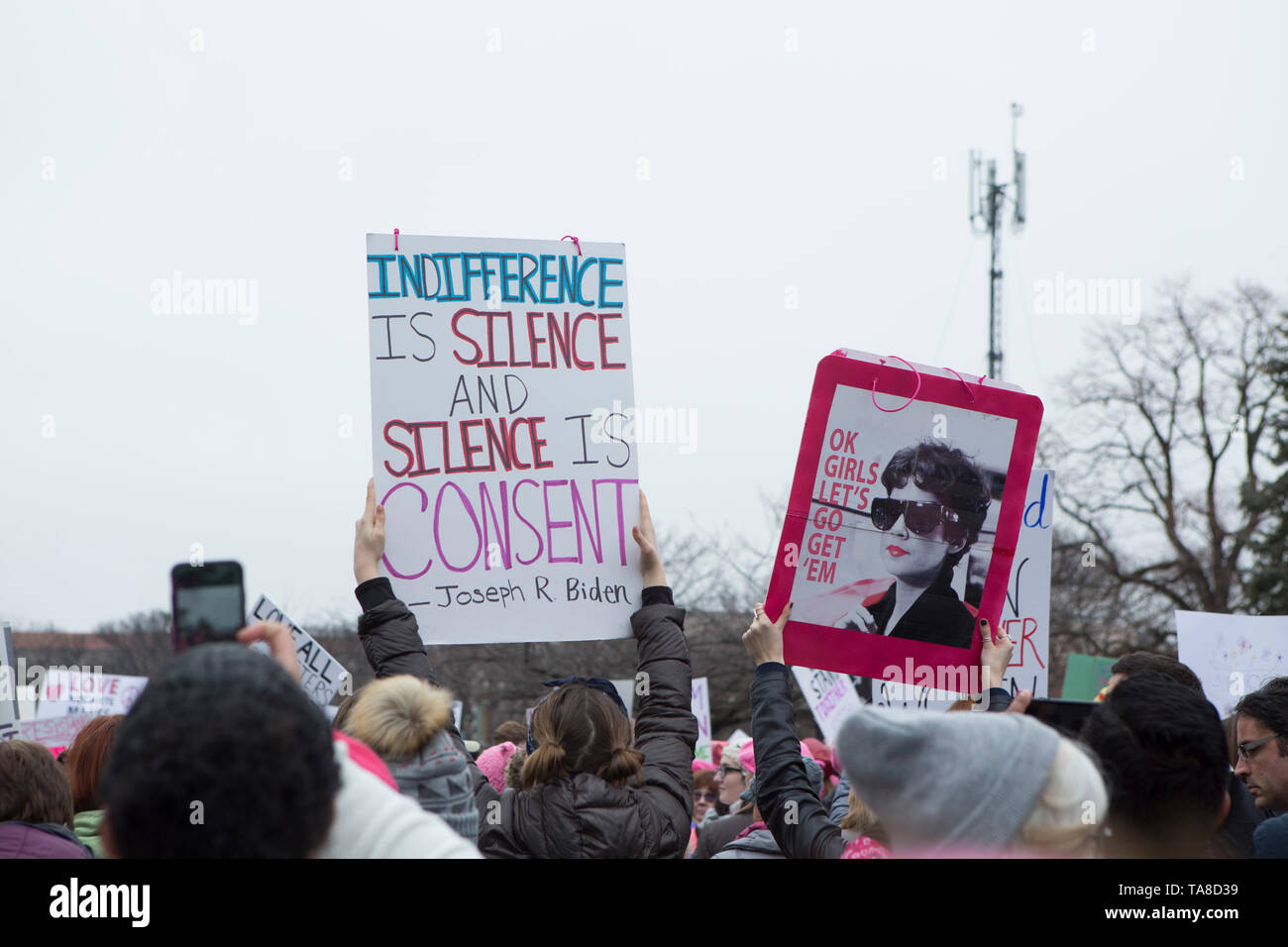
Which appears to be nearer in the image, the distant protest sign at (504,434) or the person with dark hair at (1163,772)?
the person with dark hair at (1163,772)

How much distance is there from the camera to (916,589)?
12.1 ft

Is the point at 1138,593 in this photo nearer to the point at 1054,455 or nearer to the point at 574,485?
the point at 1054,455

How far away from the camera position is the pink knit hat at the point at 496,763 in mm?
4812

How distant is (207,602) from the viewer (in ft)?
5.57

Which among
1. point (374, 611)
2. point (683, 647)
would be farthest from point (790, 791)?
point (374, 611)

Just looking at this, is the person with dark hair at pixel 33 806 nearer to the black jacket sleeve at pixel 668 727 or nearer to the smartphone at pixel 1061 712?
the black jacket sleeve at pixel 668 727

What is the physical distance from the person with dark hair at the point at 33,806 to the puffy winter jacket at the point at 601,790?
2.72ft

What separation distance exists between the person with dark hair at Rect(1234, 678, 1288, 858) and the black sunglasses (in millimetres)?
971

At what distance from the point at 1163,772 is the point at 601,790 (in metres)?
1.31

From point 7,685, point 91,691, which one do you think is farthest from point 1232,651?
point 91,691

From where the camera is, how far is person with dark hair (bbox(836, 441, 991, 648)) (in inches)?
144

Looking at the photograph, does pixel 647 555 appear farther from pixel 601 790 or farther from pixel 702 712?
pixel 702 712

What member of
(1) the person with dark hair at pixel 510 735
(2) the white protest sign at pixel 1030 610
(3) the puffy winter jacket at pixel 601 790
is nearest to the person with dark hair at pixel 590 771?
(3) the puffy winter jacket at pixel 601 790
